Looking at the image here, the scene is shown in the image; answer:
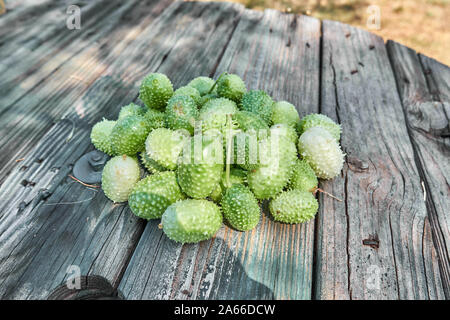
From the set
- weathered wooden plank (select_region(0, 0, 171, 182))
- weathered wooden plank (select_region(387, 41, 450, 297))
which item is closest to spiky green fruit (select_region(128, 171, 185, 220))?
weathered wooden plank (select_region(0, 0, 171, 182))

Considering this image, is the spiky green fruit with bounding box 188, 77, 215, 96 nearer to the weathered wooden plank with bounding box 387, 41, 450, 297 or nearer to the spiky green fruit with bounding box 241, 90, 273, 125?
the spiky green fruit with bounding box 241, 90, 273, 125

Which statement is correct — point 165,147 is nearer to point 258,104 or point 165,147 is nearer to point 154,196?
point 154,196

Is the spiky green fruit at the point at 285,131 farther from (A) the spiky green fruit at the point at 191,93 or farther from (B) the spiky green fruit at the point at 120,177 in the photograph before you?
(B) the spiky green fruit at the point at 120,177

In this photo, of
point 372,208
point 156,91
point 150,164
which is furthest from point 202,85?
point 372,208

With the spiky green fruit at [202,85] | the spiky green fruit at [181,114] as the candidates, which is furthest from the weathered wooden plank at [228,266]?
the spiky green fruit at [202,85]

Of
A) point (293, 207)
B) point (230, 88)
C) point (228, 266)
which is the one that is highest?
point (230, 88)

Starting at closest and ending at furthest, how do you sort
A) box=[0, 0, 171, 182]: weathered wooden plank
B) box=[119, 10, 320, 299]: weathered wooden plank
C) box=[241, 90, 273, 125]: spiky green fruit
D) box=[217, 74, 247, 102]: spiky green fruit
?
box=[119, 10, 320, 299]: weathered wooden plank → box=[241, 90, 273, 125]: spiky green fruit → box=[217, 74, 247, 102]: spiky green fruit → box=[0, 0, 171, 182]: weathered wooden plank
